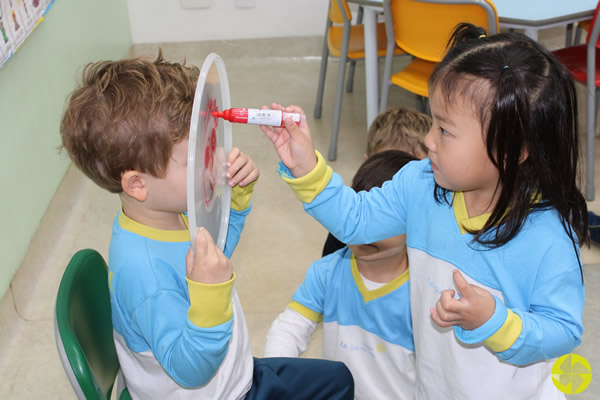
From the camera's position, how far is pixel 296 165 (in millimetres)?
1077

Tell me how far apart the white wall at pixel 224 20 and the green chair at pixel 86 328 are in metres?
3.23

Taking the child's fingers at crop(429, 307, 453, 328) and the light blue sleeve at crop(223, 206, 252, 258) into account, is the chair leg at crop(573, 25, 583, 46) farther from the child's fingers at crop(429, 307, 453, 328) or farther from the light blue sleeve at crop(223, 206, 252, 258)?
the child's fingers at crop(429, 307, 453, 328)

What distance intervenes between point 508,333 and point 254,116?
19.2 inches

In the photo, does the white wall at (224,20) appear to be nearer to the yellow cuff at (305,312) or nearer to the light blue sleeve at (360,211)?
the yellow cuff at (305,312)

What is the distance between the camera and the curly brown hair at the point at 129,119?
3.42 ft

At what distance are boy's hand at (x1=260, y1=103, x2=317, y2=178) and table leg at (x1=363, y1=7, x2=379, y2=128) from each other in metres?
1.75

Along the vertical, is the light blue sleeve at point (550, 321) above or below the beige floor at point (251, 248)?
above

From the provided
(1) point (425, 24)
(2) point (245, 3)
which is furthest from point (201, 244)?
(2) point (245, 3)

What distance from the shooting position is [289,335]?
145 cm

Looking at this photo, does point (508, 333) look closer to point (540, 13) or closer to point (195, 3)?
point (540, 13)

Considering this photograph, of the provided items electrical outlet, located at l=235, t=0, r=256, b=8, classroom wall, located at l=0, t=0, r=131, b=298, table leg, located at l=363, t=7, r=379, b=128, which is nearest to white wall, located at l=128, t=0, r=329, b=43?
electrical outlet, located at l=235, t=0, r=256, b=8

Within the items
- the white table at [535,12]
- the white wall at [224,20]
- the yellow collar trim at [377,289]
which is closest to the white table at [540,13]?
the white table at [535,12]

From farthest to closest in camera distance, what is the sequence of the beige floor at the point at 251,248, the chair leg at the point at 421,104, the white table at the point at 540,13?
the chair leg at the point at 421,104 < the white table at the point at 540,13 < the beige floor at the point at 251,248

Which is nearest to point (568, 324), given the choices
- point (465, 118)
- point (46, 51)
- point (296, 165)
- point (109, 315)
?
point (465, 118)
